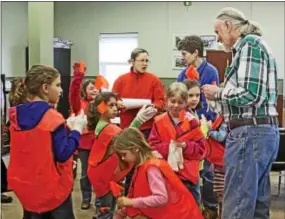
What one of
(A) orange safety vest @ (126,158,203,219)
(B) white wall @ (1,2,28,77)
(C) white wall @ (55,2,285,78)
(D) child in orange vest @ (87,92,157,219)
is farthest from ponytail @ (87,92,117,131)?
(C) white wall @ (55,2,285,78)

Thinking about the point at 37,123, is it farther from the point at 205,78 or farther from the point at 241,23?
the point at 205,78

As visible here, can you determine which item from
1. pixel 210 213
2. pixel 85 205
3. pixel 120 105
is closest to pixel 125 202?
pixel 120 105

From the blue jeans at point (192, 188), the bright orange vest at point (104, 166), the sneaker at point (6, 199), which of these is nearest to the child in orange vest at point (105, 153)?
the bright orange vest at point (104, 166)

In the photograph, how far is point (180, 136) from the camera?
3.02 m

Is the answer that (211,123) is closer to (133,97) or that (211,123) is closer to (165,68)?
A: (133,97)

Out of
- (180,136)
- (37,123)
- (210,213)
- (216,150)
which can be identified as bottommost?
(210,213)

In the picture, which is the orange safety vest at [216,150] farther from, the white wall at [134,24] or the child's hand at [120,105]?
the white wall at [134,24]

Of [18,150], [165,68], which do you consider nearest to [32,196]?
[18,150]

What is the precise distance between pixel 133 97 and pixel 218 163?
3.13ft

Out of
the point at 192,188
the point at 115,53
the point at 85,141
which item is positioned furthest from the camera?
the point at 115,53

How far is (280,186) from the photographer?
5270 millimetres

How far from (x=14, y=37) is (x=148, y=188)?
6.74m

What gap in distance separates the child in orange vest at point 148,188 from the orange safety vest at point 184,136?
45cm

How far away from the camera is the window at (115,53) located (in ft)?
29.9
